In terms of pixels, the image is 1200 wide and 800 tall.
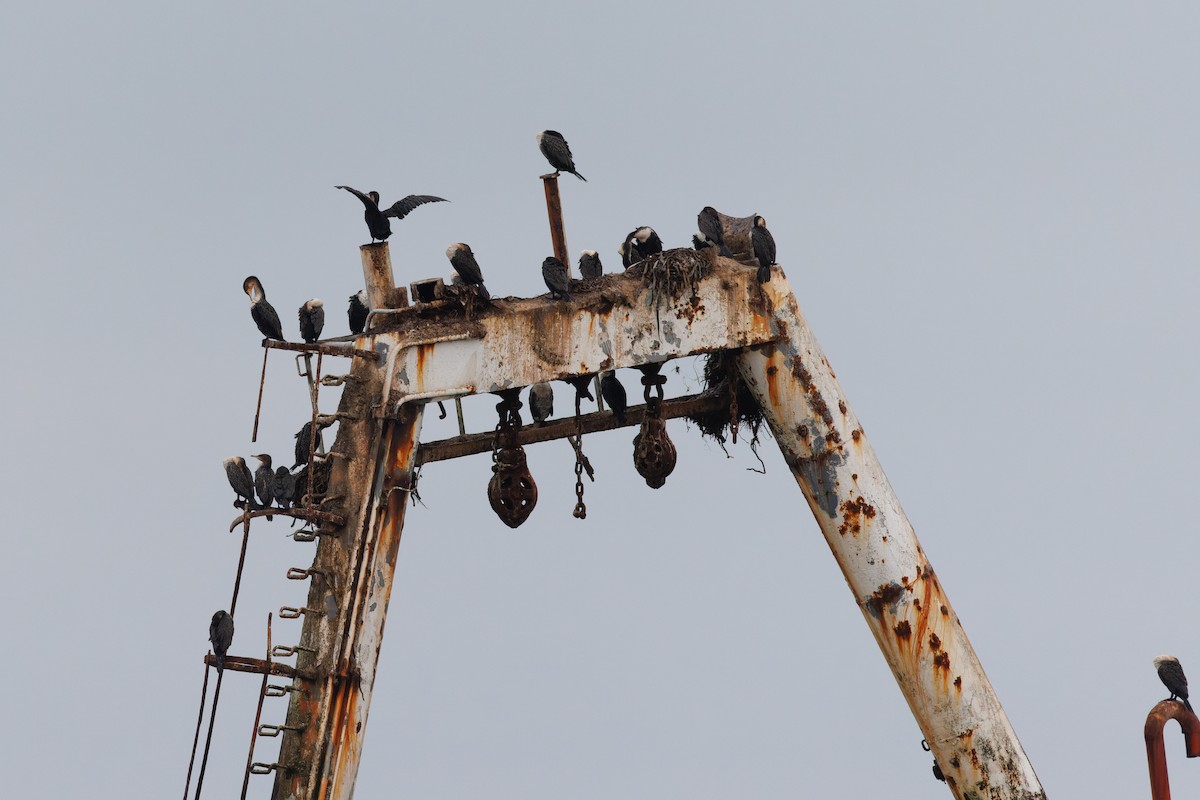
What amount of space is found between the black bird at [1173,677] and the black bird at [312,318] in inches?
269

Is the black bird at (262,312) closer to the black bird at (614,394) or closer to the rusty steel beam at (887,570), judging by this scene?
the black bird at (614,394)

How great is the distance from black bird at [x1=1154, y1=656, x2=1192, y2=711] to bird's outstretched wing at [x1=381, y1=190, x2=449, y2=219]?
21.1ft

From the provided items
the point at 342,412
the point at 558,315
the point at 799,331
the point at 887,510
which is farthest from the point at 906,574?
the point at 342,412

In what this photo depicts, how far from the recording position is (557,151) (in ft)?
64.6

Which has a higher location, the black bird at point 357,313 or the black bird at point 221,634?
the black bird at point 357,313

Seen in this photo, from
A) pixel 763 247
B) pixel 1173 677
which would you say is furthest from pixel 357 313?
pixel 1173 677

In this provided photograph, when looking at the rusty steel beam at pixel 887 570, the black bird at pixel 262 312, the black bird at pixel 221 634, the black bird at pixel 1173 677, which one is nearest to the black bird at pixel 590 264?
the rusty steel beam at pixel 887 570

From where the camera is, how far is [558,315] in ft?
57.8

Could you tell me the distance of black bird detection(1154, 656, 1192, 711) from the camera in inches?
747

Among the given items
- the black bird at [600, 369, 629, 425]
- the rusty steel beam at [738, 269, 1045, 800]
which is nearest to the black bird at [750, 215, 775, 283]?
the rusty steel beam at [738, 269, 1045, 800]

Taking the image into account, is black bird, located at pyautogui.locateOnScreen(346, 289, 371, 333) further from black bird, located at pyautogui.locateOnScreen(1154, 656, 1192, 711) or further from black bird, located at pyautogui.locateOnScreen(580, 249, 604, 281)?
black bird, located at pyautogui.locateOnScreen(1154, 656, 1192, 711)

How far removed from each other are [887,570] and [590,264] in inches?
134

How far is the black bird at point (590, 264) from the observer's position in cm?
1975

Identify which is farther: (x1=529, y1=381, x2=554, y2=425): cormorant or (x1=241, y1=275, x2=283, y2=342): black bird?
(x1=529, y1=381, x2=554, y2=425): cormorant
